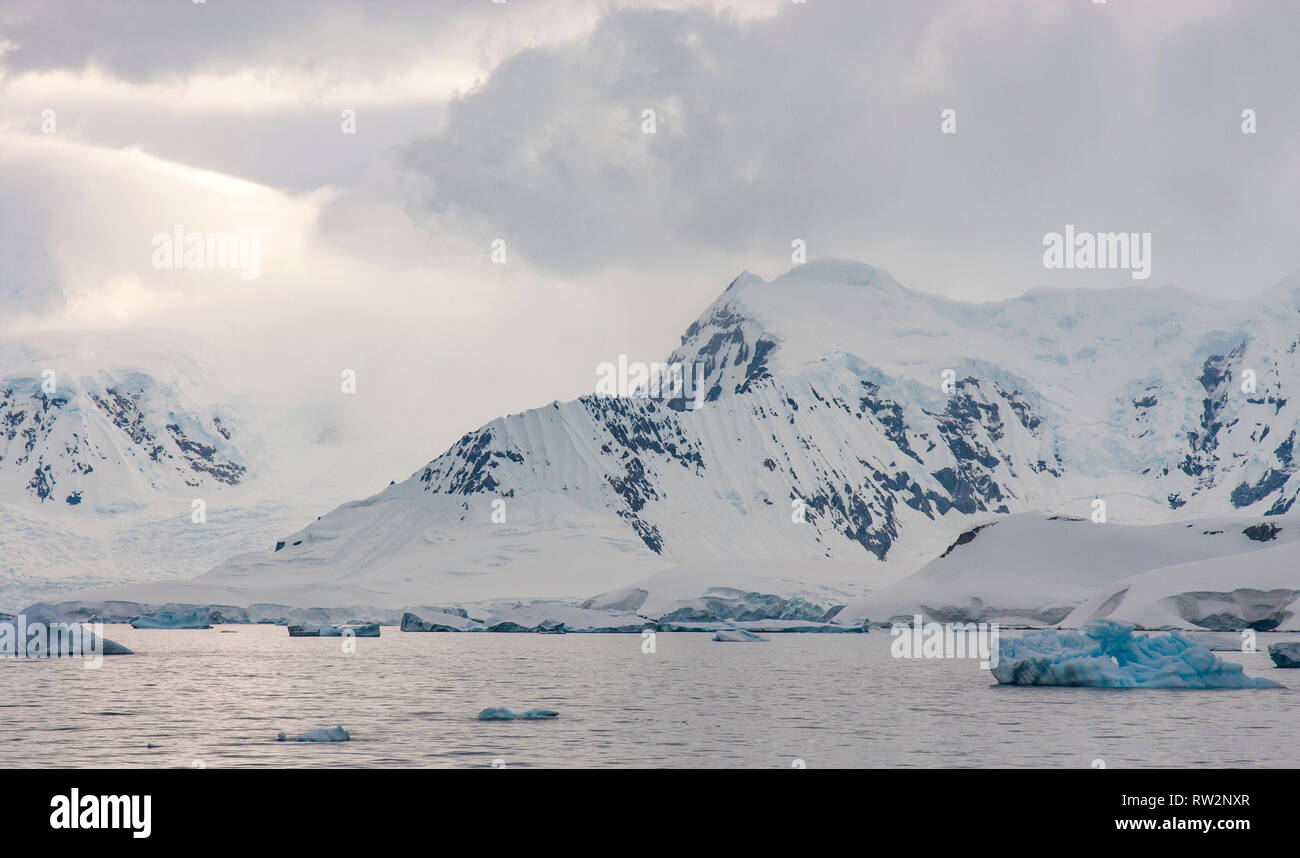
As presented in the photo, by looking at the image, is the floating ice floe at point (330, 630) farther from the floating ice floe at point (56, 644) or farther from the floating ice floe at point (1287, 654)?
the floating ice floe at point (1287, 654)

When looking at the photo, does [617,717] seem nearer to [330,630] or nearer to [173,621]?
[330,630]

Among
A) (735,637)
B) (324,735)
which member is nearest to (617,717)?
(324,735)

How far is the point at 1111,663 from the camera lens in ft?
188

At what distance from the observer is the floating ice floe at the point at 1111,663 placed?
56.7 m

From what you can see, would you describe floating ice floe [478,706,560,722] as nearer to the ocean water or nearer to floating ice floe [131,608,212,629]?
the ocean water

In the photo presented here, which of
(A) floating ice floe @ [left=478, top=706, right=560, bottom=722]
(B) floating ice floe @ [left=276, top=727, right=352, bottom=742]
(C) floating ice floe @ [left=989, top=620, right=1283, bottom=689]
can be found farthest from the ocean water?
(C) floating ice floe @ [left=989, top=620, right=1283, bottom=689]

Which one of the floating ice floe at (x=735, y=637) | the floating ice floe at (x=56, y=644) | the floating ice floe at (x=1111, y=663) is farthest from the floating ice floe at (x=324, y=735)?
the floating ice floe at (x=735, y=637)

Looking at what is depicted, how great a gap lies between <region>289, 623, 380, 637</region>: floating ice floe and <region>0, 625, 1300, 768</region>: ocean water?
42.7 meters

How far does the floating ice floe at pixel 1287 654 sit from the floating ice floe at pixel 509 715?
42.8 meters

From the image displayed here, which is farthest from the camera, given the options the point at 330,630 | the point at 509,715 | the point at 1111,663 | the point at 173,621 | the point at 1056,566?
the point at 1056,566

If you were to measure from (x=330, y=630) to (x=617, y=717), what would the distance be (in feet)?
278

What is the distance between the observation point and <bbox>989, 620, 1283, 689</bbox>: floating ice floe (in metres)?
56.7
